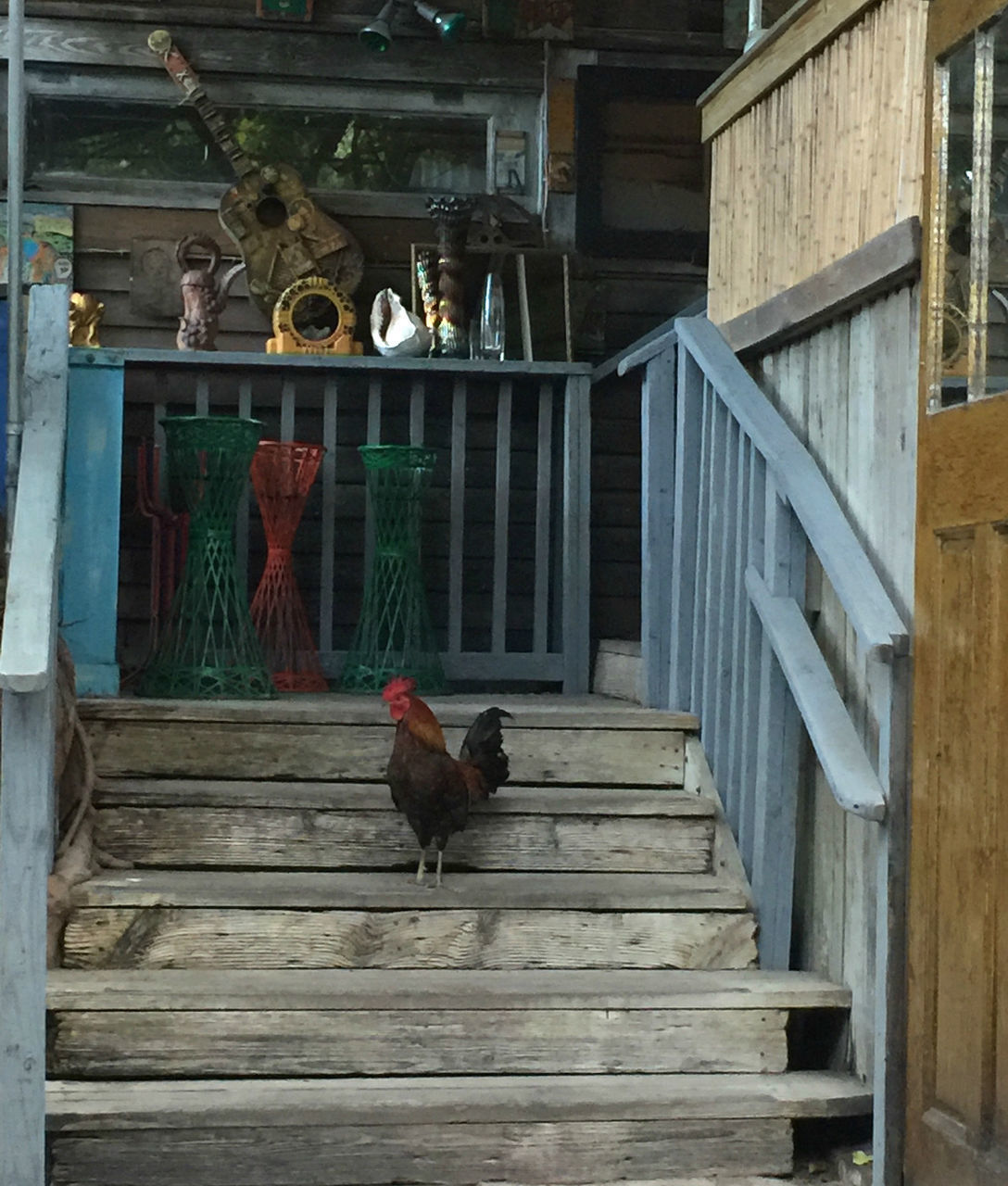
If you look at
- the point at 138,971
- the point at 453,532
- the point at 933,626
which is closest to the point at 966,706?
the point at 933,626

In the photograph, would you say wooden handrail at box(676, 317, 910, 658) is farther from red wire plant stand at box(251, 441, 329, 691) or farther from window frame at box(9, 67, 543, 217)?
window frame at box(9, 67, 543, 217)

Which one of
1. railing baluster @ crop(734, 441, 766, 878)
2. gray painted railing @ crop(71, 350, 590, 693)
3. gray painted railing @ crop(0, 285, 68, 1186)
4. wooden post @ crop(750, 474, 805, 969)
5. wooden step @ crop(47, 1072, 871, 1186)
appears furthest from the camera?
gray painted railing @ crop(71, 350, 590, 693)

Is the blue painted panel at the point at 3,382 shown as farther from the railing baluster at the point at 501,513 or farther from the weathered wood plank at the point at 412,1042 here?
the railing baluster at the point at 501,513

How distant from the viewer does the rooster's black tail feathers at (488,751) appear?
3654 mm

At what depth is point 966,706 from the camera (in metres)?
2.65

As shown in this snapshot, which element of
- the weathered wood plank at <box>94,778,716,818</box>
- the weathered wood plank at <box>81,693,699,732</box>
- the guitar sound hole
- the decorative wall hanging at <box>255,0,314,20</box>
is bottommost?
the weathered wood plank at <box>94,778,716,818</box>

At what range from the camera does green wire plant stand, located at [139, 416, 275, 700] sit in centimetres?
451

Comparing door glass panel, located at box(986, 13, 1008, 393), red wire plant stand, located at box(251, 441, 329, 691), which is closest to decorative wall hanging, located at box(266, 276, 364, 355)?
red wire plant stand, located at box(251, 441, 329, 691)

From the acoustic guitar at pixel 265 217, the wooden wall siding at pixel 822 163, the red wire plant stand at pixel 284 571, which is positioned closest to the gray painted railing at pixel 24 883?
the wooden wall siding at pixel 822 163

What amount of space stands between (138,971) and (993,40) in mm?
2314

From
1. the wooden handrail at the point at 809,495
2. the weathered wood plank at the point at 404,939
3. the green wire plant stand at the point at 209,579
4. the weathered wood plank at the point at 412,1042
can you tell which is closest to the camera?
the wooden handrail at the point at 809,495

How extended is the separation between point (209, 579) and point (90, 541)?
40 centimetres

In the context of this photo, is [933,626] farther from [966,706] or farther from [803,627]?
[803,627]

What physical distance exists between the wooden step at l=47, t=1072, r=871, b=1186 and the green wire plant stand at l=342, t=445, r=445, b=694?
216cm
